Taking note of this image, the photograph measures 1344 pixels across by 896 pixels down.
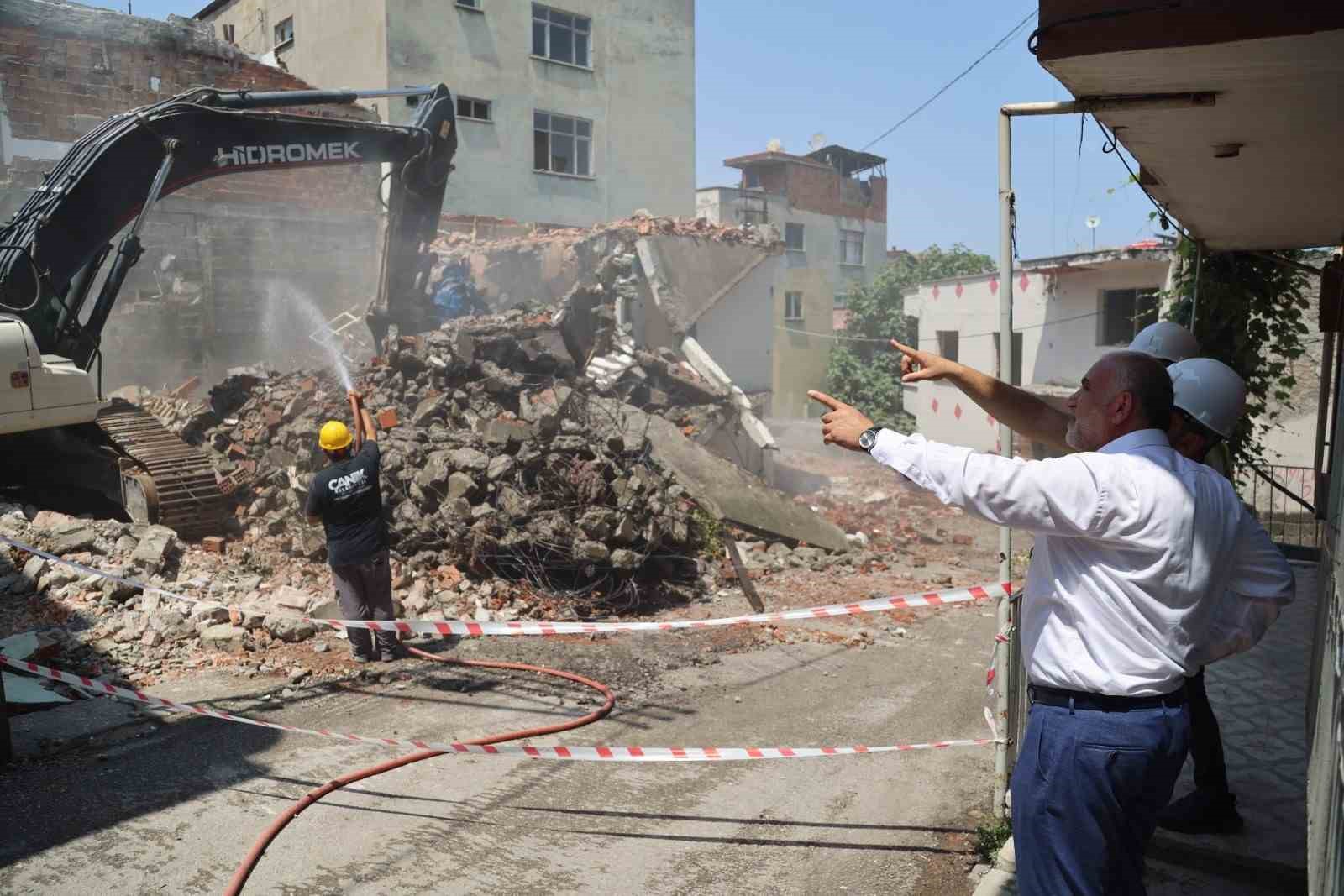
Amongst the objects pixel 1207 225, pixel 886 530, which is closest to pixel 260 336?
pixel 886 530

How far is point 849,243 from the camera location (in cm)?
Result: 4384

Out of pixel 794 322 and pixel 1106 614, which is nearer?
pixel 1106 614

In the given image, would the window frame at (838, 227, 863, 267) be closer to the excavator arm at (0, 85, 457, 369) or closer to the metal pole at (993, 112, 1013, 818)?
the excavator arm at (0, 85, 457, 369)

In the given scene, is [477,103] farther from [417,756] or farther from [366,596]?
[417,756]

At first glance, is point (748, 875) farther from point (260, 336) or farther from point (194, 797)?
point (260, 336)

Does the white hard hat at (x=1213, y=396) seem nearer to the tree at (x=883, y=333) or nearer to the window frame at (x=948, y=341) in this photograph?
the window frame at (x=948, y=341)

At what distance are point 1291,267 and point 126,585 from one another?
32.2ft

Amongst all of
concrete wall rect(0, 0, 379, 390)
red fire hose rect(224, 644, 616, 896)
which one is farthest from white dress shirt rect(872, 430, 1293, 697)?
concrete wall rect(0, 0, 379, 390)

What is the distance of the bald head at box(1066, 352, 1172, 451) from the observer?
2695mm

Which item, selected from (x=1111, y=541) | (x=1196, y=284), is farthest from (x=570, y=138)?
(x=1111, y=541)

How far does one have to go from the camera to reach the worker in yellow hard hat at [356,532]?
6.84m

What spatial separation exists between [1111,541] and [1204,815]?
2257 mm

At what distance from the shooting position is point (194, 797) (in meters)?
4.86

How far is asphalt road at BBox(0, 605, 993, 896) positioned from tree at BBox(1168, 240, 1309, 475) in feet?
11.5
